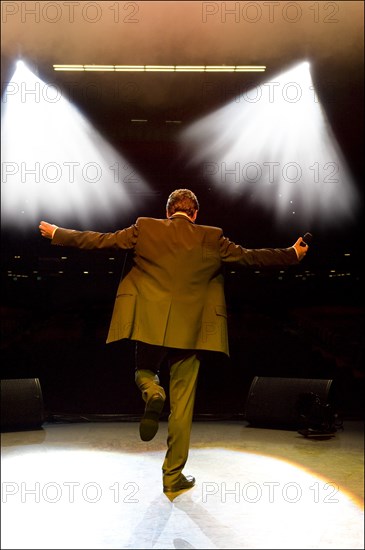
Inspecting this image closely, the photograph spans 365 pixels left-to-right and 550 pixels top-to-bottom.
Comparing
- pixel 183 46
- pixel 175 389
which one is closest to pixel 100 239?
pixel 175 389

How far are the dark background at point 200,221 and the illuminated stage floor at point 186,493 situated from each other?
4.03ft

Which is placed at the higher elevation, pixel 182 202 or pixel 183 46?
pixel 183 46

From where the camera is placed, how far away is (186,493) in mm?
3113

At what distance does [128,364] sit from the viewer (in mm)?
10727

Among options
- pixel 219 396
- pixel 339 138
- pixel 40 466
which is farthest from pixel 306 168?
pixel 40 466

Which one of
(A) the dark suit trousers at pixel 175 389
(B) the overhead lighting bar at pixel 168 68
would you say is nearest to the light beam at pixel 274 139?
(B) the overhead lighting bar at pixel 168 68

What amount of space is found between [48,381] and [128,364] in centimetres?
221

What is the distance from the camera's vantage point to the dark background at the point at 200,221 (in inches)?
169

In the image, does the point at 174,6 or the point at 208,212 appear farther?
the point at 208,212

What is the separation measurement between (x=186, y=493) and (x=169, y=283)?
1016 mm

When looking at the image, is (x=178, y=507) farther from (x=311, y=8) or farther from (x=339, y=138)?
(x=339, y=138)

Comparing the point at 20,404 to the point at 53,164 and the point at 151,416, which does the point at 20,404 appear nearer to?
the point at 151,416

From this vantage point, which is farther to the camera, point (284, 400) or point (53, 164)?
point (53, 164)

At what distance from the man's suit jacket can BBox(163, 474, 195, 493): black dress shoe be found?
2.19 feet
